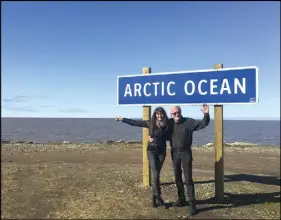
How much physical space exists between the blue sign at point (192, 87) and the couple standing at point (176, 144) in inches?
35.0

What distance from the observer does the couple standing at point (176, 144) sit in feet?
27.4

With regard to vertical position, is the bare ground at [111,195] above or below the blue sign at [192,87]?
below

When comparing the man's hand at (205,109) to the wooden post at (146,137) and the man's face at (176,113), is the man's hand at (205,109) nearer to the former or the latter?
the man's face at (176,113)

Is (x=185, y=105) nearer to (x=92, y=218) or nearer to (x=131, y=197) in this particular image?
(x=131, y=197)

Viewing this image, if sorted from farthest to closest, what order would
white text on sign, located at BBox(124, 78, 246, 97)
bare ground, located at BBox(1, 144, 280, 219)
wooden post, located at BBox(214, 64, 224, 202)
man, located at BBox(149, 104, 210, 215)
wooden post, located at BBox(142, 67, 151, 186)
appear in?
wooden post, located at BBox(142, 67, 151, 186) < wooden post, located at BBox(214, 64, 224, 202) < white text on sign, located at BBox(124, 78, 246, 97) < man, located at BBox(149, 104, 210, 215) < bare ground, located at BBox(1, 144, 280, 219)

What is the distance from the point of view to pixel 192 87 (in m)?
9.61

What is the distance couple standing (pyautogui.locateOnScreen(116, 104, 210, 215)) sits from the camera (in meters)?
8.34

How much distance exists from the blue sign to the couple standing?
889 mm

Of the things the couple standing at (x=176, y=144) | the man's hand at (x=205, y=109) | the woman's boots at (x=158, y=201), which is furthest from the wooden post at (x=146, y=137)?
the man's hand at (x=205, y=109)

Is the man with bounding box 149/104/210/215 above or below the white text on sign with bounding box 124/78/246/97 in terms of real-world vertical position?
below

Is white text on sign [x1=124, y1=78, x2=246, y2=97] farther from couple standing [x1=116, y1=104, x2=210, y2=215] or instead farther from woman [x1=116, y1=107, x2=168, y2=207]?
woman [x1=116, y1=107, x2=168, y2=207]

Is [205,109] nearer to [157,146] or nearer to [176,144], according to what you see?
[176,144]

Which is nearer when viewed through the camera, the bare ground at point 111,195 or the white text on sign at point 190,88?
the bare ground at point 111,195

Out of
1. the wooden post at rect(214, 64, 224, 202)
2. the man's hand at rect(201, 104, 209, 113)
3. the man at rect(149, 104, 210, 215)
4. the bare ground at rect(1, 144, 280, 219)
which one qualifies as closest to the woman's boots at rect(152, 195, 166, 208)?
the bare ground at rect(1, 144, 280, 219)
